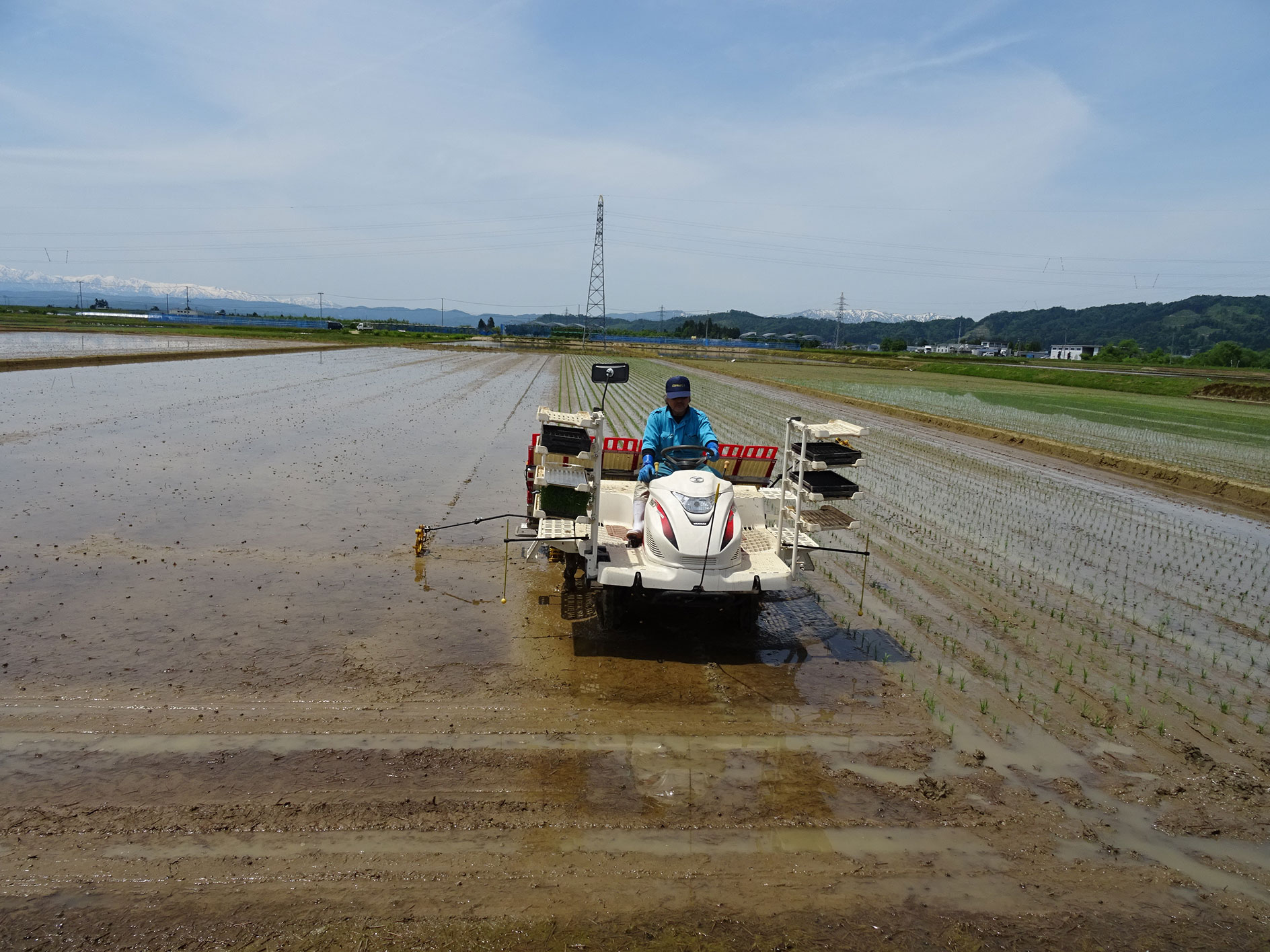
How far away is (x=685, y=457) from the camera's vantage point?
7.72 metres

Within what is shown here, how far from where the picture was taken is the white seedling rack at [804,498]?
7.15 m

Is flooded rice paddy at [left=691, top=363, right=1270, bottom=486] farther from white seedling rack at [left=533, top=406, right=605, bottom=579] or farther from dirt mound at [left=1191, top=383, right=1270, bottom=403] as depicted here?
white seedling rack at [left=533, top=406, right=605, bottom=579]

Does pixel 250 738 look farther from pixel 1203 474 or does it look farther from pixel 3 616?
pixel 1203 474

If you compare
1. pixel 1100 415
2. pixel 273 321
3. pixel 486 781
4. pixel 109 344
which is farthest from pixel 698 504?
pixel 273 321

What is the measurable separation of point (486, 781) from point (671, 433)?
3.97m

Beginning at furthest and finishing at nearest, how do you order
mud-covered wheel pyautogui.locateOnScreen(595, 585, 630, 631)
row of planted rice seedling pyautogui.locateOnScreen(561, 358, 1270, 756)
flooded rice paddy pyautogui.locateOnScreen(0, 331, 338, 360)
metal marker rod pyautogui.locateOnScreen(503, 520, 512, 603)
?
flooded rice paddy pyautogui.locateOnScreen(0, 331, 338, 360) < metal marker rod pyautogui.locateOnScreen(503, 520, 512, 603) < mud-covered wheel pyautogui.locateOnScreen(595, 585, 630, 631) < row of planted rice seedling pyautogui.locateOnScreen(561, 358, 1270, 756)

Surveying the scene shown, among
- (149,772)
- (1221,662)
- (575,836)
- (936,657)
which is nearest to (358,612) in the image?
(149,772)

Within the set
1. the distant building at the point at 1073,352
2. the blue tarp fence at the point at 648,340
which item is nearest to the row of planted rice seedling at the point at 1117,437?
the blue tarp fence at the point at 648,340

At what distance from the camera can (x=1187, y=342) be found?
17250 centimetres

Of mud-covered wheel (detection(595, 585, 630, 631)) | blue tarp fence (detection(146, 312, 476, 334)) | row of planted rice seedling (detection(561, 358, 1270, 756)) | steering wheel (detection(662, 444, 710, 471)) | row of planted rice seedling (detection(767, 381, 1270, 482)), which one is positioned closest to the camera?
row of planted rice seedling (detection(561, 358, 1270, 756))

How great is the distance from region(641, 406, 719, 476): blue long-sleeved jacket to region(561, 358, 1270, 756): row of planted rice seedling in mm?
2439

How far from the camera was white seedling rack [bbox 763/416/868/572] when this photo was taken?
7.15 meters

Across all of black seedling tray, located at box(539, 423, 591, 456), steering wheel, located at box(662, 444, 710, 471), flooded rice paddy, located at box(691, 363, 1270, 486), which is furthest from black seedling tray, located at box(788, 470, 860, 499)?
flooded rice paddy, located at box(691, 363, 1270, 486)

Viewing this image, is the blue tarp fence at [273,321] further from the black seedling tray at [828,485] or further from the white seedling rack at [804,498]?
the black seedling tray at [828,485]
